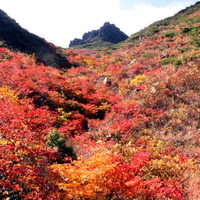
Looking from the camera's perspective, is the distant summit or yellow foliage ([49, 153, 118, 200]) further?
the distant summit

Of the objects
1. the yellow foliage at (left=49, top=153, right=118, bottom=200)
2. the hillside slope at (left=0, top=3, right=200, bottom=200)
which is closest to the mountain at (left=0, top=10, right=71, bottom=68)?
the hillside slope at (left=0, top=3, right=200, bottom=200)

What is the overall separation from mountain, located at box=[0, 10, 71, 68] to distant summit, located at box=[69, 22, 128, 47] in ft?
202

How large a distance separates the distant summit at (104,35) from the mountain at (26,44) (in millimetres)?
61479

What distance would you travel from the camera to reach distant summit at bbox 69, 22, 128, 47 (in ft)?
335

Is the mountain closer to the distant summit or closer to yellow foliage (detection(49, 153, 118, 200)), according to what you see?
yellow foliage (detection(49, 153, 118, 200))

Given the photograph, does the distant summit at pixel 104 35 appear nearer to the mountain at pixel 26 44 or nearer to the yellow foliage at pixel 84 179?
the mountain at pixel 26 44

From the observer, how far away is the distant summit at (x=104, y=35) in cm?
10214

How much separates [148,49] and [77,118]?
84.9 ft

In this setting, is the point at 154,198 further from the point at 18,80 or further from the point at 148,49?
the point at 148,49

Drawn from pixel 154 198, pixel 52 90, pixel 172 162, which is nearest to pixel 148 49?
pixel 52 90

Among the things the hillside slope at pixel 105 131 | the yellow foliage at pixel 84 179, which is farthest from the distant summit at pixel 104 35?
the yellow foliage at pixel 84 179

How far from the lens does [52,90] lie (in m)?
20.1

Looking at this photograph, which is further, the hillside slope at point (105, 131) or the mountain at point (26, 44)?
the mountain at point (26, 44)

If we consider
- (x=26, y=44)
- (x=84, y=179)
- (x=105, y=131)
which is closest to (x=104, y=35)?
(x=26, y=44)
